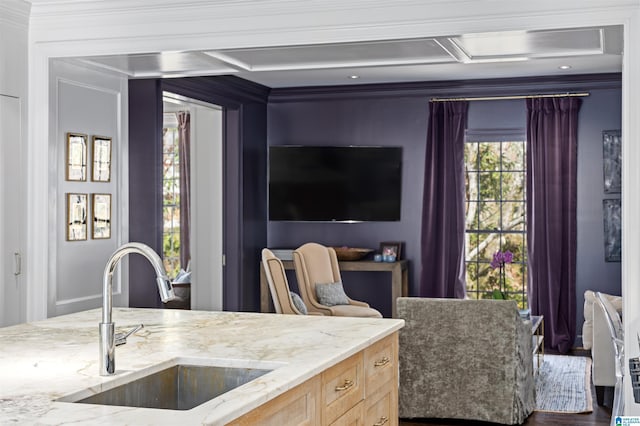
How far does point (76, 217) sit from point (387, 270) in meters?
3.99

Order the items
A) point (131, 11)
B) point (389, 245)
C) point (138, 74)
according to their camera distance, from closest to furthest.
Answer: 1. point (131, 11)
2. point (138, 74)
3. point (389, 245)

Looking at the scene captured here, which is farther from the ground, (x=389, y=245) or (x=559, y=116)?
(x=559, y=116)

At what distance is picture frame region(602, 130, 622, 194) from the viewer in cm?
830

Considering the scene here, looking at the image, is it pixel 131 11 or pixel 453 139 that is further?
pixel 453 139

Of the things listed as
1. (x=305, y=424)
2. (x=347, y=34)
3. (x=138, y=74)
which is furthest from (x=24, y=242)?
(x=305, y=424)

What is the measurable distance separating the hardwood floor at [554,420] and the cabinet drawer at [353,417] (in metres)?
2.35

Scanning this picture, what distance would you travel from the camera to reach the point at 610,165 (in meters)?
8.34

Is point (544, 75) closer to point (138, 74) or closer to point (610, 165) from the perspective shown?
point (610, 165)

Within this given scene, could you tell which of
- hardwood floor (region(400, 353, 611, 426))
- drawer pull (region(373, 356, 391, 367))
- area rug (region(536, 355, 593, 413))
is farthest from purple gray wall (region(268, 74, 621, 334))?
drawer pull (region(373, 356, 391, 367))

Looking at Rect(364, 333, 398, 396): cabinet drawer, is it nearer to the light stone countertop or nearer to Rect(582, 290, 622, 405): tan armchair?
the light stone countertop

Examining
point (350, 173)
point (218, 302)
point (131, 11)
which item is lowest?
point (218, 302)

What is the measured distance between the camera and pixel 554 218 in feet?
27.7

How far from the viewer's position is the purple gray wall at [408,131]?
27.6 feet

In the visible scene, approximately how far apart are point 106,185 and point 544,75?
4.73m
